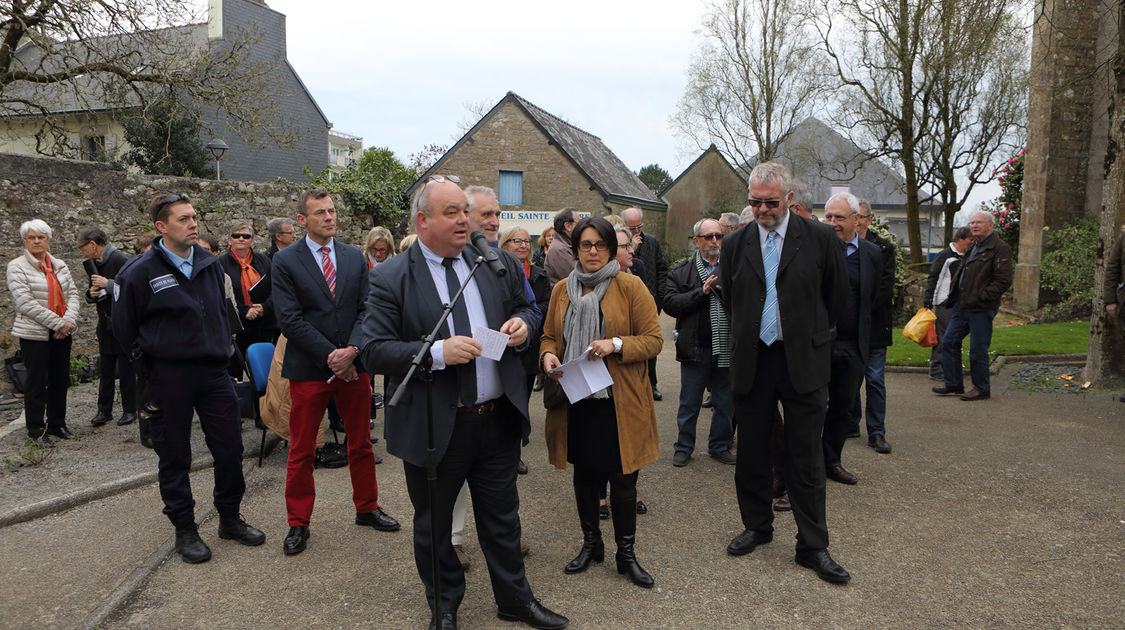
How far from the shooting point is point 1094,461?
5.96 metres

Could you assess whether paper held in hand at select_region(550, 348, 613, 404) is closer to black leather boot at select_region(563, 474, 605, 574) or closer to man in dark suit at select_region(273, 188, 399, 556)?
black leather boot at select_region(563, 474, 605, 574)

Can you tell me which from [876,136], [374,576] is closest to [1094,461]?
[374,576]

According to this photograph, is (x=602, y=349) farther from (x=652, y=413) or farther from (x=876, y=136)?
(x=876, y=136)

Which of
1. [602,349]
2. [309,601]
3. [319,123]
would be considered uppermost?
[319,123]

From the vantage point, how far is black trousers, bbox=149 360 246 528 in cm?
429

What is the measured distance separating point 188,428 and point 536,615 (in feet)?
8.08

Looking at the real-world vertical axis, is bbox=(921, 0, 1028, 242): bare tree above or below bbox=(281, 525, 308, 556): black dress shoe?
above

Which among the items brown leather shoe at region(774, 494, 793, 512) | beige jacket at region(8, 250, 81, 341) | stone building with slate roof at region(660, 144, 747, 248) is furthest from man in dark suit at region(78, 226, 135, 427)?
stone building with slate roof at region(660, 144, 747, 248)

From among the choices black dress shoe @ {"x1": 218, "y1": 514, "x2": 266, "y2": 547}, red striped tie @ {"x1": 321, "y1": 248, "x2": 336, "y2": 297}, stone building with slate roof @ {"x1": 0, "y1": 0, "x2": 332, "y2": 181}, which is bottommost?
black dress shoe @ {"x1": 218, "y1": 514, "x2": 266, "y2": 547}

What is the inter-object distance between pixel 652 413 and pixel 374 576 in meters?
1.81

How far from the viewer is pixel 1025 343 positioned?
37.9 feet

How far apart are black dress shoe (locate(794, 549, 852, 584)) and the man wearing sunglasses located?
192 centimetres

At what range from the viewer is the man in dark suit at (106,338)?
286 inches

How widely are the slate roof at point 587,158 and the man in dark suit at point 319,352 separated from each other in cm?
2210
